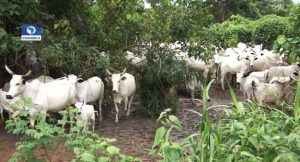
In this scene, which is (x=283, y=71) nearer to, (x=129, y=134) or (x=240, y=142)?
(x=129, y=134)

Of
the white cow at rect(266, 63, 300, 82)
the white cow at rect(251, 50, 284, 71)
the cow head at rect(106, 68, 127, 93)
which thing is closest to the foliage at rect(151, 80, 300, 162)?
the cow head at rect(106, 68, 127, 93)

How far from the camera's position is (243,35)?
22875 millimetres

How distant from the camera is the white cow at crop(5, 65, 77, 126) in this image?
7434 millimetres

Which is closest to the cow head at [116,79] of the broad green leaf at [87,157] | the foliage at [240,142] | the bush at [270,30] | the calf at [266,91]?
the calf at [266,91]

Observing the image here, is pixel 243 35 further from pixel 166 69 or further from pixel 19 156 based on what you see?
pixel 19 156

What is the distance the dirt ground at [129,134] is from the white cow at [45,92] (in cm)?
68

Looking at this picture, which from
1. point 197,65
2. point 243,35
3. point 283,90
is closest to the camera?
point 283,90

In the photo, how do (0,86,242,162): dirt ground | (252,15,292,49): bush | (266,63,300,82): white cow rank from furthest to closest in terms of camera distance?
(252,15,292,49): bush → (266,63,300,82): white cow → (0,86,242,162): dirt ground

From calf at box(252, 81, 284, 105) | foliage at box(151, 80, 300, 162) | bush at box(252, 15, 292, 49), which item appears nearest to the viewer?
foliage at box(151, 80, 300, 162)

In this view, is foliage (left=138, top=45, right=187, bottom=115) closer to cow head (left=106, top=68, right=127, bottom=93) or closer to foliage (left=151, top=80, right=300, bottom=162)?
cow head (left=106, top=68, right=127, bottom=93)

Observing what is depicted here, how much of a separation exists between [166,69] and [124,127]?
1411mm

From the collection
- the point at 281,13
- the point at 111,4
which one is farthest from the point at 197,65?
the point at 281,13

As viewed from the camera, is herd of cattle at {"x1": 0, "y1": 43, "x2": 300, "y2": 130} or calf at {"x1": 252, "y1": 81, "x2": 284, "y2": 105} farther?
calf at {"x1": 252, "y1": 81, "x2": 284, "y2": 105}

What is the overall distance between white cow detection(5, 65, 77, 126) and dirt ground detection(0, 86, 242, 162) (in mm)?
679
